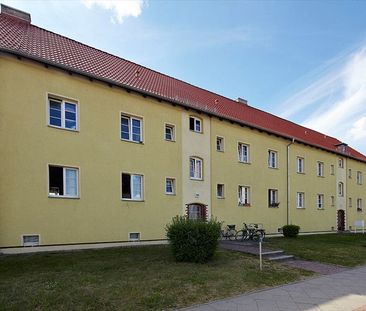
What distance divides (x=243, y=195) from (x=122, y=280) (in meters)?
15.2

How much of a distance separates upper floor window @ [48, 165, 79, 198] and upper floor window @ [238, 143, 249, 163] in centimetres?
A: 1150

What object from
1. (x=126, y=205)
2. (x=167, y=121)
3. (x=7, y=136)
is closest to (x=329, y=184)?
(x=167, y=121)

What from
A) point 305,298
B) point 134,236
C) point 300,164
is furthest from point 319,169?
point 305,298

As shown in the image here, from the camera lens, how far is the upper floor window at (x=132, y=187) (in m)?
16.3

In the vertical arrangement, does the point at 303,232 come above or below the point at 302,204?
below

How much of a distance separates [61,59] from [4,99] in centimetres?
318

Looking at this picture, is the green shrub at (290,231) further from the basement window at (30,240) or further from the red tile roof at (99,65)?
the basement window at (30,240)

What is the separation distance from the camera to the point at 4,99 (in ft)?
41.7

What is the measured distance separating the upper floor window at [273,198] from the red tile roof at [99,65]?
4108 millimetres

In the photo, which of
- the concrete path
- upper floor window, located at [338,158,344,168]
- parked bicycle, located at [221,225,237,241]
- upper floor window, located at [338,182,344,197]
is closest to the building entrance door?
upper floor window, located at [338,182,344,197]

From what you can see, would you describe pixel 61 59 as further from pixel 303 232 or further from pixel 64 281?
pixel 303 232

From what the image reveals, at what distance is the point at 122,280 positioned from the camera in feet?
27.7

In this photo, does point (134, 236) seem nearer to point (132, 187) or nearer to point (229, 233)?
point (132, 187)

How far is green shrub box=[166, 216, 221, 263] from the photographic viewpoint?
11.2 m
